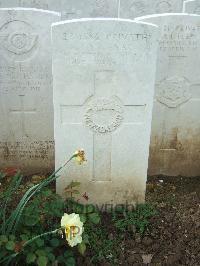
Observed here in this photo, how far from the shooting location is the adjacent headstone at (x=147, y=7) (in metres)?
6.63

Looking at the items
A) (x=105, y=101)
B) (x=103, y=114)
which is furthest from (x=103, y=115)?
(x=105, y=101)

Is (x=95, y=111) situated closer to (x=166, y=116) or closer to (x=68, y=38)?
(x=68, y=38)

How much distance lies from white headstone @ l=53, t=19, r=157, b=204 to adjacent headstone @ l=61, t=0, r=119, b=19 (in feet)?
11.6

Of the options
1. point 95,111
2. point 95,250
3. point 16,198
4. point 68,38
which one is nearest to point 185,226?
point 95,250

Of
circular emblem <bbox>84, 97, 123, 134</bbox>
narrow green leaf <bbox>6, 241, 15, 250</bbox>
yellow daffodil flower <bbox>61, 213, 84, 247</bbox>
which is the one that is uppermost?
circular emblem <bbox>84, 97, 123, 134</bbox>

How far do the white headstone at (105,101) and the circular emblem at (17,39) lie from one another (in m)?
A: 0.97

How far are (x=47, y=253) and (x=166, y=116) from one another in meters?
2.08

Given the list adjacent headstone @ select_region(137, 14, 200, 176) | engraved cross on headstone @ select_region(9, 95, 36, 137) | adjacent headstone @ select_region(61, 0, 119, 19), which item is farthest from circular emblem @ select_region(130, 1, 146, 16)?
engraved cross on headstone @ select_region(9, 95, 36, 137)

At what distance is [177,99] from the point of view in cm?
422

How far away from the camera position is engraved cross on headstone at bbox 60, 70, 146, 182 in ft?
10.9

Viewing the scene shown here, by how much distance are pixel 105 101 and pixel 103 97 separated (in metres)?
0.04

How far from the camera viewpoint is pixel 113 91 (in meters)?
3.32

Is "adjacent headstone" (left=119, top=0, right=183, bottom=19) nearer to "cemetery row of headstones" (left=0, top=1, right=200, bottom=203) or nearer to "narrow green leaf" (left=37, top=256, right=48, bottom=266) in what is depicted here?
"cemetery row of headstones" (left=0, top=1, right=200, bottom=203)

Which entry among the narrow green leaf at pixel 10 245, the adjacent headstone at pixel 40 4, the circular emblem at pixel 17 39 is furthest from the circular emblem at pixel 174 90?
the adjacent headstone at pixel 40 4
